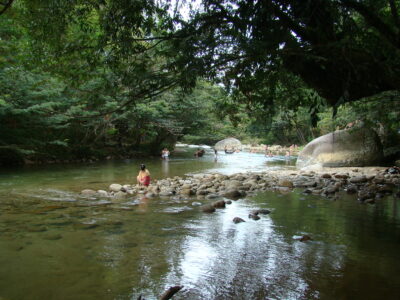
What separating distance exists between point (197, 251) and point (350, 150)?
42.9ft

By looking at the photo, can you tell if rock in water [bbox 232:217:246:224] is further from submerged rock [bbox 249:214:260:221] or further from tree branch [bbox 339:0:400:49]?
tree branch [bbox 339:0:400:49]

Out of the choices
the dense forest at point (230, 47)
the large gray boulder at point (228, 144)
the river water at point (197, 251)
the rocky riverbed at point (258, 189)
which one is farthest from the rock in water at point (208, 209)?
the large gray boulder at point (228, 144)

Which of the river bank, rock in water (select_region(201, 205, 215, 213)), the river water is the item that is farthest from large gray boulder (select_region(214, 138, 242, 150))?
rock in water (select_region(201, 205, 215, 213))

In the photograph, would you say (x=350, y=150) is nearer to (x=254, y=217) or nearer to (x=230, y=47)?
(x=254, y=217)

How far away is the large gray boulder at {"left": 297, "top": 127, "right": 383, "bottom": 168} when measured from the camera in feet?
51.7

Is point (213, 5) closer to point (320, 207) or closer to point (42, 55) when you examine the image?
point (42, 55)

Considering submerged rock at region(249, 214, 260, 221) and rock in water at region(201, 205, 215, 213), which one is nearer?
submerged rock at region(249, 214, 260, 221)

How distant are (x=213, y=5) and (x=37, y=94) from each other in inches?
507

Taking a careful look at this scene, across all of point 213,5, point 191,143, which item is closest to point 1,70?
point 213,5

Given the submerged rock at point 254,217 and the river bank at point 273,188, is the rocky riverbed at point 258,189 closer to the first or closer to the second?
the river bank at point 273,188

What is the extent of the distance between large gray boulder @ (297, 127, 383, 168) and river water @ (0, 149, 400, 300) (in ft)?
24.1

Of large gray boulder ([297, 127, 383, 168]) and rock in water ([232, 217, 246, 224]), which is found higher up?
large gray boulder ([297, 127, 383, 168])

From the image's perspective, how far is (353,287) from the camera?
4035mm

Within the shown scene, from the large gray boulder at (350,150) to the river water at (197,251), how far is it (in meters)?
7.33
